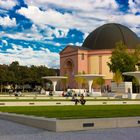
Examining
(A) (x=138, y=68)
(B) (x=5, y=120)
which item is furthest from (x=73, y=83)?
(B) (x=5, y=120)

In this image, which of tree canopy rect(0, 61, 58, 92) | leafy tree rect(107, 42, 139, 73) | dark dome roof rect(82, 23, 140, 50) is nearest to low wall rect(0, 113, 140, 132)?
leafy tree rect(107, 42, 139, 73)

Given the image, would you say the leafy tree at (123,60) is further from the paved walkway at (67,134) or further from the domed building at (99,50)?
the paved walkway at (67,134)

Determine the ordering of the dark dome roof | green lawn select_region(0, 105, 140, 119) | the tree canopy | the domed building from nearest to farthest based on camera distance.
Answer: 1. green lawn select_region(0, 105, 140, 119)
2. the tree canopy
3. the domed building
4. the dark dome roof

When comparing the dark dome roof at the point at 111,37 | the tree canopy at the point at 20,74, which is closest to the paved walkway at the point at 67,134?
the tree canopy at the point at 20,74

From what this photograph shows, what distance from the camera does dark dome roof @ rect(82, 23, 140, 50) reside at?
11456 centimetres

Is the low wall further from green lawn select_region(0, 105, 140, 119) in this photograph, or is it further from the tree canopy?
the tree canopy

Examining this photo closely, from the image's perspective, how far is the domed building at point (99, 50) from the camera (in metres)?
112

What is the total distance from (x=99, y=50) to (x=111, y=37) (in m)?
6.08

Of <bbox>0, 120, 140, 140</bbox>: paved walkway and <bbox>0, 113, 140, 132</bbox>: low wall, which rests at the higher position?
<bbox>0, 113, 140, 132</bbox>: low wall

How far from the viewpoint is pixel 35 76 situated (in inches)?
4469

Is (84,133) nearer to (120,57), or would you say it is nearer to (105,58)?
(120,57)

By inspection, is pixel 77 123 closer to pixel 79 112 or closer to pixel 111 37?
pixel 79 112

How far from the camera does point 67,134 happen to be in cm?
1392

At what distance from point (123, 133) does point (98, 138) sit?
5.70 ft
